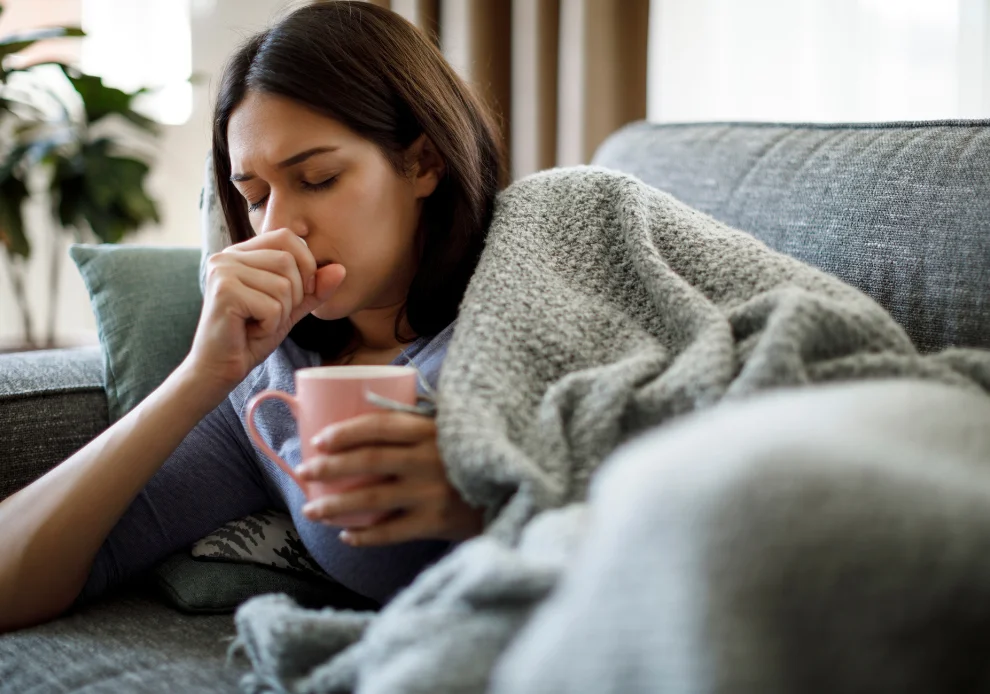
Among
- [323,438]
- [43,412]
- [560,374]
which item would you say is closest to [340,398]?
[323,438]

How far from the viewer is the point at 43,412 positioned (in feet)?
3.41

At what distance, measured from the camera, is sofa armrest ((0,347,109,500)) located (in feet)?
3.29

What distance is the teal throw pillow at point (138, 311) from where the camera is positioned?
1.12 metres

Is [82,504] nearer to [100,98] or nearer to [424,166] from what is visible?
[424,166]

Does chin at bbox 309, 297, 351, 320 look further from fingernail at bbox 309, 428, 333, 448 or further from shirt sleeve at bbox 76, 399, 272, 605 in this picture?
fingernail at bbox 309, 428, 333, 448

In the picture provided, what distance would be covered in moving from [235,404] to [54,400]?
222 mm

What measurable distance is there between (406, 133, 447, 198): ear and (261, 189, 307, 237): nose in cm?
15

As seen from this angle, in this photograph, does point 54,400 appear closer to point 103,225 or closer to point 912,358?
point 912,358

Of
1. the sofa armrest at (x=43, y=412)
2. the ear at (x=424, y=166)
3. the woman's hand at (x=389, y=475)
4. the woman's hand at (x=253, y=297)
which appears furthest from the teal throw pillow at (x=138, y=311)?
the woman's hand at (x=389, y=475)

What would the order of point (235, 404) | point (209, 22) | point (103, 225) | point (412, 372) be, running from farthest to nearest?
point (209, 22)
point (103, 225)
point (235, 404)
point (412, 372)

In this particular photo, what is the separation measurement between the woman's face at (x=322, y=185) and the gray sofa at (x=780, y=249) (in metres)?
0.36

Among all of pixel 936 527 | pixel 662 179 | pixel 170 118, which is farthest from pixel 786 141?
pixel 170 118

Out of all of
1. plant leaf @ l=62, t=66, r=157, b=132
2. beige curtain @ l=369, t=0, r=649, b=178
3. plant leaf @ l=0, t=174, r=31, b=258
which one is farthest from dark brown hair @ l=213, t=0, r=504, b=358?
plant leaf @ l=0, t=174, r=31, b=258

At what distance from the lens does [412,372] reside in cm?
68
